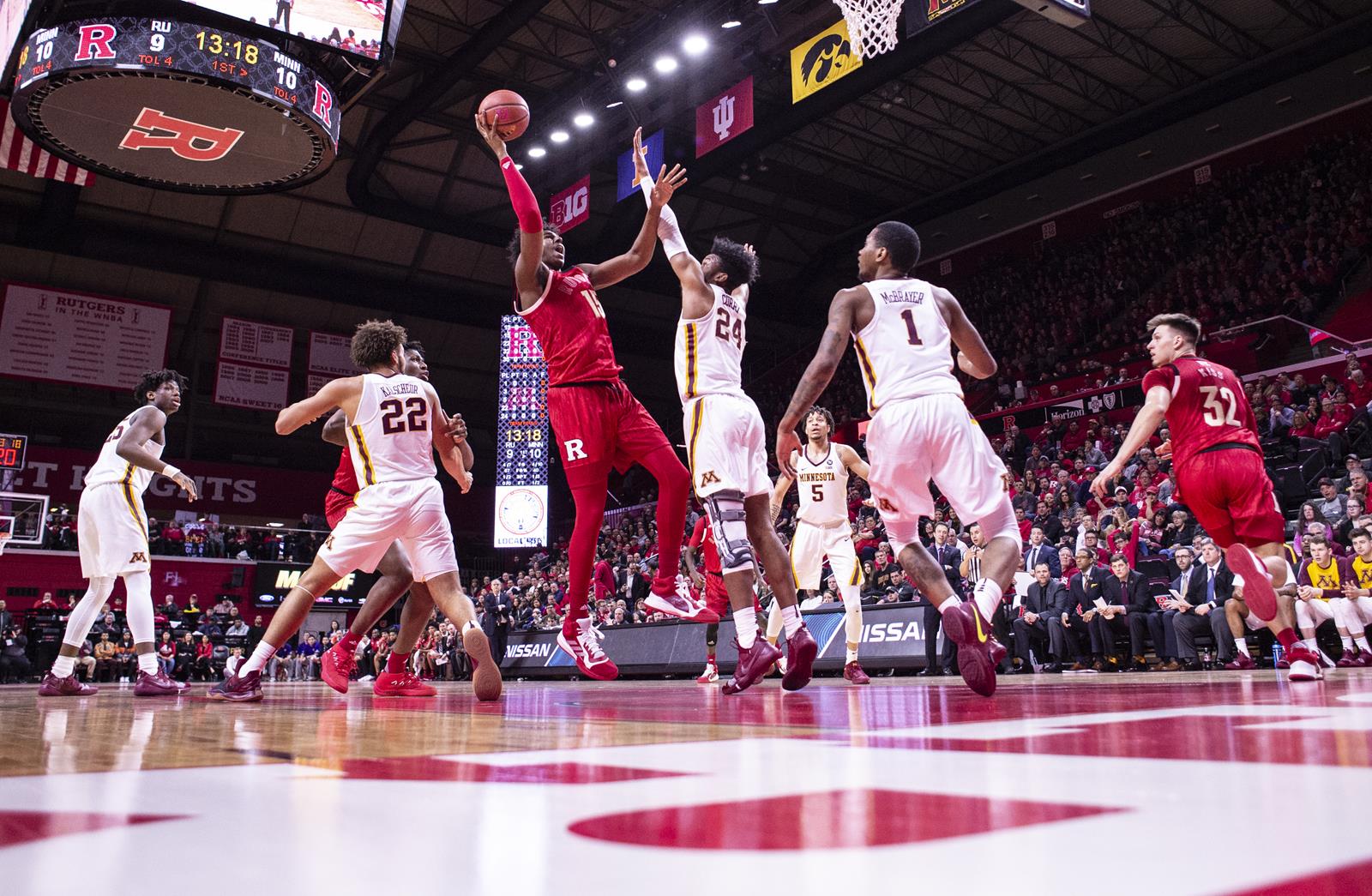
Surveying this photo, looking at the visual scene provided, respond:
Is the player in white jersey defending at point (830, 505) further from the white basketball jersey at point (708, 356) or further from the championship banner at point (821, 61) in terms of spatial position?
the championship banner at point (821, 61)

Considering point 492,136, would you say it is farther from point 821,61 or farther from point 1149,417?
point 821,61

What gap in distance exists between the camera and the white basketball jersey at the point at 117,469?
5.66m

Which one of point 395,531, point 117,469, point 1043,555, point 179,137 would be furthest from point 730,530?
point 179,137

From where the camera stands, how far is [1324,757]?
123 centimetres

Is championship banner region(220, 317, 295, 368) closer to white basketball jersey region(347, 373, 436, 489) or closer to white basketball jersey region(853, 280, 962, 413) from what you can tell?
white basketball jersey region(347, 373, 436, 489)

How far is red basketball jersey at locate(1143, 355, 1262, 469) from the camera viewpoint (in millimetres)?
4273

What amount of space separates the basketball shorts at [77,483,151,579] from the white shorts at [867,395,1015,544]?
4.29 metres

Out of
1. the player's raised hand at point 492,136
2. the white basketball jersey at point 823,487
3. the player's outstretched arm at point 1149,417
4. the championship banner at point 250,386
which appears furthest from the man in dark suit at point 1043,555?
the championship banner at point 250,386

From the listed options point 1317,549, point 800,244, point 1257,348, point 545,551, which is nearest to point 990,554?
→ point 1317,549

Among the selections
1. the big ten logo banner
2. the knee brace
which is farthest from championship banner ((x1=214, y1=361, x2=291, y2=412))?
the knee brace

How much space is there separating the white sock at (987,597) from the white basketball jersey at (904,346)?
71 cm

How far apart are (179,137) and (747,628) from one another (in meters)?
7.99

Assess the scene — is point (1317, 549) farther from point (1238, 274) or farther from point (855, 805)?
point (1238, 274)

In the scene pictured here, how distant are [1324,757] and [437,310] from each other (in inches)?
876
